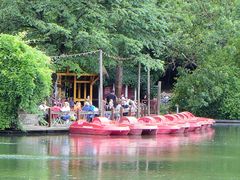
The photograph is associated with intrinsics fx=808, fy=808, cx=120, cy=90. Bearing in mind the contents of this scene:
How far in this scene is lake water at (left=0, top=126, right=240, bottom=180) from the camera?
25.8 m

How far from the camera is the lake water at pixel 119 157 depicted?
84.6ft

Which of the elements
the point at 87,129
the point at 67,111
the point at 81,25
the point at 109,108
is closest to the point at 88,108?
the point at 67,111

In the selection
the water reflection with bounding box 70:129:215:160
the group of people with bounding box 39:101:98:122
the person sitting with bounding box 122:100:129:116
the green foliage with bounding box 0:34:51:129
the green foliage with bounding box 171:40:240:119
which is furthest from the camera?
the green foliage with bounding box 171:40:240:119

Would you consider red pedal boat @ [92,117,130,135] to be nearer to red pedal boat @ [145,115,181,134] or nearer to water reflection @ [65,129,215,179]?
water reflection @ [65,129,215,179]

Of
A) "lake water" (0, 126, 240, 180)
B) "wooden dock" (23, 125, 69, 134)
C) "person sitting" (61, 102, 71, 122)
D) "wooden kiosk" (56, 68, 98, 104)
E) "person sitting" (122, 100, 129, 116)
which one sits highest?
"wooden kiosk" (56, 68, 98, 104)

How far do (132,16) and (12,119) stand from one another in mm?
12912

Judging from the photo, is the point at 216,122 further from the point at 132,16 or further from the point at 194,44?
the point at 132,16

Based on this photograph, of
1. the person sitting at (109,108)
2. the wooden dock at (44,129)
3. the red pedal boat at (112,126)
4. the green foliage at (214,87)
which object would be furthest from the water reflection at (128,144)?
the green foliage at (214,87)

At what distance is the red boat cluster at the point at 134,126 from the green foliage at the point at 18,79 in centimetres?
289

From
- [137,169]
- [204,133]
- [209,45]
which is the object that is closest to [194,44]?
[209,45]

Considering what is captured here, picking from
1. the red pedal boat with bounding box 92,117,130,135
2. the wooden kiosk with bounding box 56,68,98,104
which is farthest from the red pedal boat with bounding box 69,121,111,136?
the wooden kiosk with bounding box 56,68,98,104

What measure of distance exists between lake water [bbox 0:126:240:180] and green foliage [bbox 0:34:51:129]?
163 centimetres

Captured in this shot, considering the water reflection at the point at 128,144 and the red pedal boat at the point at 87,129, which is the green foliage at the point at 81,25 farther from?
the water reflection at the point at 128,144

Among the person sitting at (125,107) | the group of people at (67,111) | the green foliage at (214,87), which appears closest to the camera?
the group of people at (67,111)
